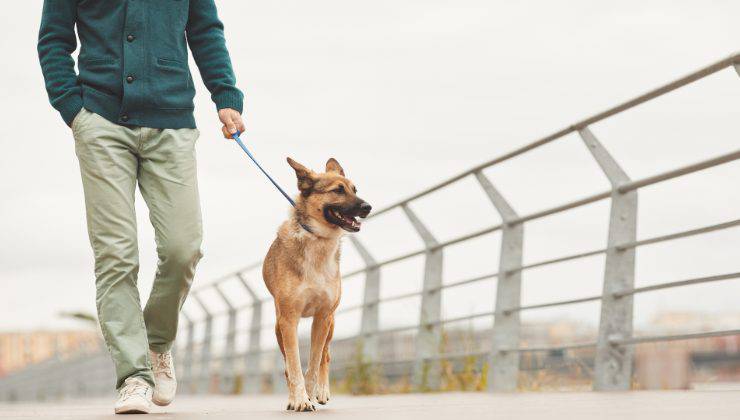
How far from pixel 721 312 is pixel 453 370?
9.75 feet

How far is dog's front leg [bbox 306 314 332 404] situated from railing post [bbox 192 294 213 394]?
396 inches

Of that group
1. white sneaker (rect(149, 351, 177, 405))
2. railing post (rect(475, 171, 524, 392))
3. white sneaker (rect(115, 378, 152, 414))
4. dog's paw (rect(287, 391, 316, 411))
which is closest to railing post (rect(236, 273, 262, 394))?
railing post (rect(475, 171, 524, 392))

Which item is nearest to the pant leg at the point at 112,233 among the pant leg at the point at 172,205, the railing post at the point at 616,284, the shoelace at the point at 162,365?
the pant leg at the point at 172,205

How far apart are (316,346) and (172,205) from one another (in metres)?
0.96

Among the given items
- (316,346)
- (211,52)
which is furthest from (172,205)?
(316,346)

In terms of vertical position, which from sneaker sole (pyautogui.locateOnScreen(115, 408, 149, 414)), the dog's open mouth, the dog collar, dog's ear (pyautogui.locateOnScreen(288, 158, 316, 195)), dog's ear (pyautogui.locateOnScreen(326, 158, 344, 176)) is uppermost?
dog's ear (pyautogui.locateOnScreen(326, 158, 344, 176))

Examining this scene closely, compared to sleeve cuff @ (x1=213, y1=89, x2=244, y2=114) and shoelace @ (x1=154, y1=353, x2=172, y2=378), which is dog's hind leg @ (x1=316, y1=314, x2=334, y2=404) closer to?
shoelace @ (x1=154, y1=353, x2=172, y2=378)

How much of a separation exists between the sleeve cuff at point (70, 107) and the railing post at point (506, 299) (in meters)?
3.31

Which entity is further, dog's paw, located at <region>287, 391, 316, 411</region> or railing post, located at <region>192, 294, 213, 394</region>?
railing post, located at <region>192, 294, 213, 394</region>

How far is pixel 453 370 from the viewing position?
738 cm

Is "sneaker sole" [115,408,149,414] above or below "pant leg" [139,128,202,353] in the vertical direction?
below

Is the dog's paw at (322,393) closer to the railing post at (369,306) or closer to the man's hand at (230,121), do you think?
the man's hand at (230,121)

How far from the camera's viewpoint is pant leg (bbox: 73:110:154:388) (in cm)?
436

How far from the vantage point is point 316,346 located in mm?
4902
